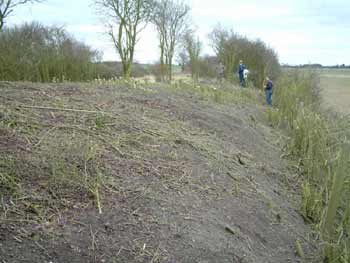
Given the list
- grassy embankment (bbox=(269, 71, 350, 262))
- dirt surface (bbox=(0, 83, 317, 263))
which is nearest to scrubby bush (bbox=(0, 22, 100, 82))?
dirt surface (bbox=(0, 83, 317, 263))

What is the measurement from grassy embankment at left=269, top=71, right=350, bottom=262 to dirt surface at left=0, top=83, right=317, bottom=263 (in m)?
0.34

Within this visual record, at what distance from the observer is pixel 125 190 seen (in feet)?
12.4

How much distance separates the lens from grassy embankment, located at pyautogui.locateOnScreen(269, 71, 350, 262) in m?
4.59

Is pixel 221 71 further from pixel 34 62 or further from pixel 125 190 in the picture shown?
pixel 125 190

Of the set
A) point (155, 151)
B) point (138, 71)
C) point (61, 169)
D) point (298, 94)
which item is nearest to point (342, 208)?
point (155, 151)

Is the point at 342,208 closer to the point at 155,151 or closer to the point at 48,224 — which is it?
the point at 155,151

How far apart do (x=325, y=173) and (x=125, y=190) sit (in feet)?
14.6

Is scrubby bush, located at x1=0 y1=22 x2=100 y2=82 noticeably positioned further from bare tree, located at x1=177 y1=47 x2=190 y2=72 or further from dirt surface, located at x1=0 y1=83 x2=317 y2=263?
bare tree, located at x1=177 y1=47 x2=190 y2=72

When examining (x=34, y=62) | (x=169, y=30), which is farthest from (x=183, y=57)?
(x=34, y=62)

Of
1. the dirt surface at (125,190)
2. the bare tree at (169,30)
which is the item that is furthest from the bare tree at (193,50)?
the dirt surface at (125,190)

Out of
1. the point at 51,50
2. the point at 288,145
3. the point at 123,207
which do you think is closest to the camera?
the point at 123,207

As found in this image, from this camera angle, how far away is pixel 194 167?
16.8ft

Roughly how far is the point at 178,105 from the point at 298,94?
28.0 ft

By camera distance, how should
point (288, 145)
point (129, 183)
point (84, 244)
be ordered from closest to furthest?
point (84, 244), point (129, 183), point (288, 145)
